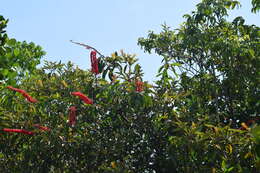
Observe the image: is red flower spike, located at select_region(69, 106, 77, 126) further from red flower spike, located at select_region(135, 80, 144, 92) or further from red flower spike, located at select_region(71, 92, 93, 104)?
red flower spike, located at select_region(135, 80, 144, 92)

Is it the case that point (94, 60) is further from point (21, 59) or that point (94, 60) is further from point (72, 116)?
point (21, 59)

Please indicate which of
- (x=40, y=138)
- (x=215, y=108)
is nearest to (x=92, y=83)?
(x=40, y=138)

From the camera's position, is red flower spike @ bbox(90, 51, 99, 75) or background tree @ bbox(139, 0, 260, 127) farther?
background tree @ bbox(139, 0, 260, 127)

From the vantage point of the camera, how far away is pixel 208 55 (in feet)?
32.2

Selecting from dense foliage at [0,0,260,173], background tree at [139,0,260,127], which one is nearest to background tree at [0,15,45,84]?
dense foliage at [0,0,260,173]

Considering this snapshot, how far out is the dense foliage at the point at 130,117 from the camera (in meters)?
6.09

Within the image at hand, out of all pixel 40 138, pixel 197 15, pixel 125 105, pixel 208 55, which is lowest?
pixel 40 138

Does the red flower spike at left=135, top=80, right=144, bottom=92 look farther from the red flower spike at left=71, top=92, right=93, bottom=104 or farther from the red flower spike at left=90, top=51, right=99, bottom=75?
the red flower spike at left=71, top=92, right=93, bottom=104

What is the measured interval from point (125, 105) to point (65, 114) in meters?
1.37

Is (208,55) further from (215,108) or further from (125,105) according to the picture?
(125,105)

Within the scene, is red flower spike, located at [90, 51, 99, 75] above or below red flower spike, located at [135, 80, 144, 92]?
above

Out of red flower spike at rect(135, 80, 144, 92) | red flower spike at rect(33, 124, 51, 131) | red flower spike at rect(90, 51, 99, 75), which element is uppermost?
red flower spike at rect(90, 51, 99, 75)

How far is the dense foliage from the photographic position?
609 cm

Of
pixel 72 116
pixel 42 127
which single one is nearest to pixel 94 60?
pixel 72 116
